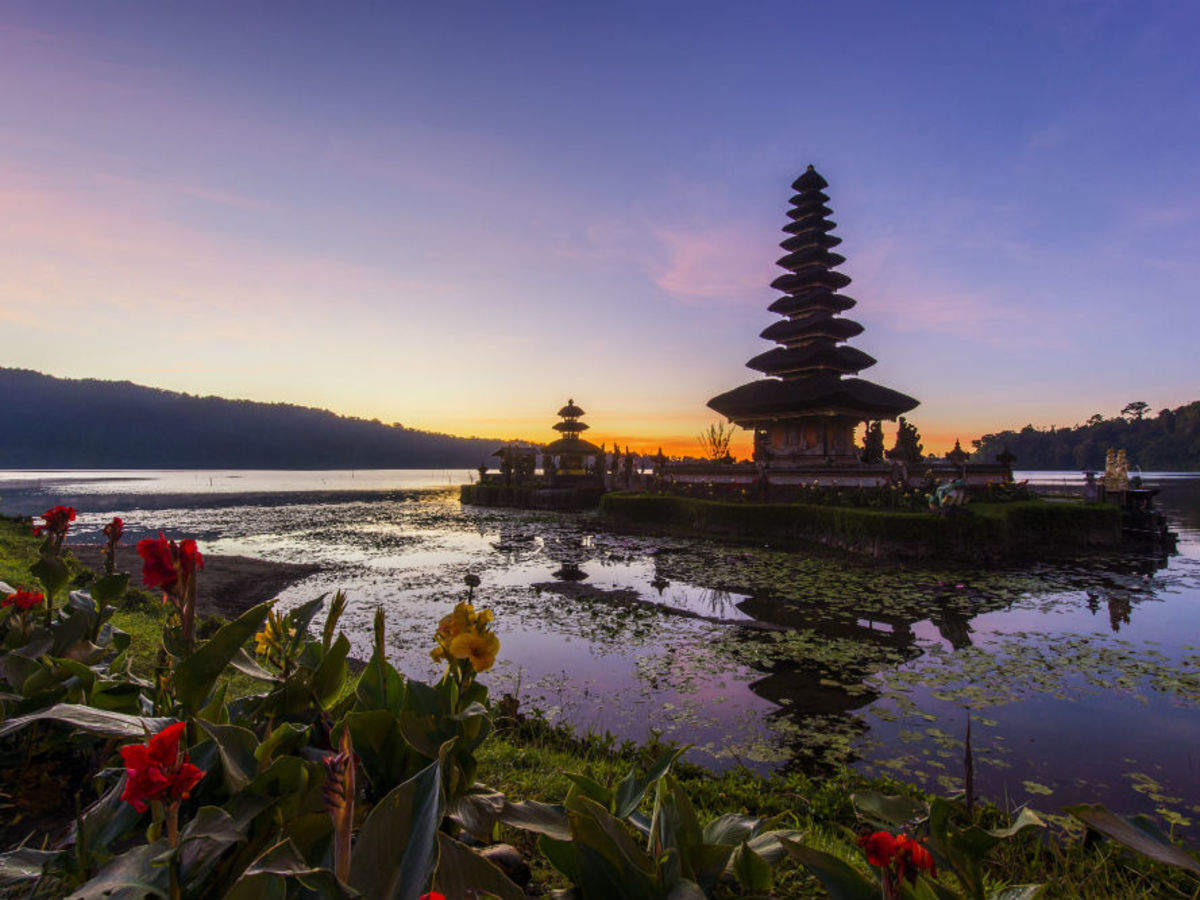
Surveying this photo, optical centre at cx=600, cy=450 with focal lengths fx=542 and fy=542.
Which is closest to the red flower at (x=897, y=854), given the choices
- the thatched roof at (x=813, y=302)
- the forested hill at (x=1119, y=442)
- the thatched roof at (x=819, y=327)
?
the thatched roof at (x=819, y=327)

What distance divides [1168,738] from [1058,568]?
9.52 meters

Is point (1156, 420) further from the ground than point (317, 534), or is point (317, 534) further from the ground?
point (1156, 420)

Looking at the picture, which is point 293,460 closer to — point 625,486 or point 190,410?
point 190,410

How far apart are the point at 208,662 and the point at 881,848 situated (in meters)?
1.80

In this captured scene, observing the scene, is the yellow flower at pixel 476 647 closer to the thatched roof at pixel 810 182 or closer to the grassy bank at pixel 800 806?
the grassy bank at pixel 800 806

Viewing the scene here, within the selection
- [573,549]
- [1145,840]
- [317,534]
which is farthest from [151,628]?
[317,534]

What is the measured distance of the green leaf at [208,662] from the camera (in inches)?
62.8

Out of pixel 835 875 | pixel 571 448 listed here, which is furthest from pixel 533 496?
pixel 835 875

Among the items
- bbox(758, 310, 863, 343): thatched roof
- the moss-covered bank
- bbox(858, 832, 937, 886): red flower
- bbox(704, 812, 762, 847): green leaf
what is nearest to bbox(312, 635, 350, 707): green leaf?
bbox(704, 812, 762, 847): green leaf

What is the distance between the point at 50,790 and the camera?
2219mm

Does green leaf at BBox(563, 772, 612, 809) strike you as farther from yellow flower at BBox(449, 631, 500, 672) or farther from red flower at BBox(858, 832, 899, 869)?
red flower at BBox(858, 832, 899, 869)

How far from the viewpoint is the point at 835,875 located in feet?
3.99

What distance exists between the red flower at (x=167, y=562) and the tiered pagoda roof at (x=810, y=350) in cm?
2110

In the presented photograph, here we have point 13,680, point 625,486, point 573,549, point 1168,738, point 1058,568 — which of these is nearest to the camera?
point 13,680
